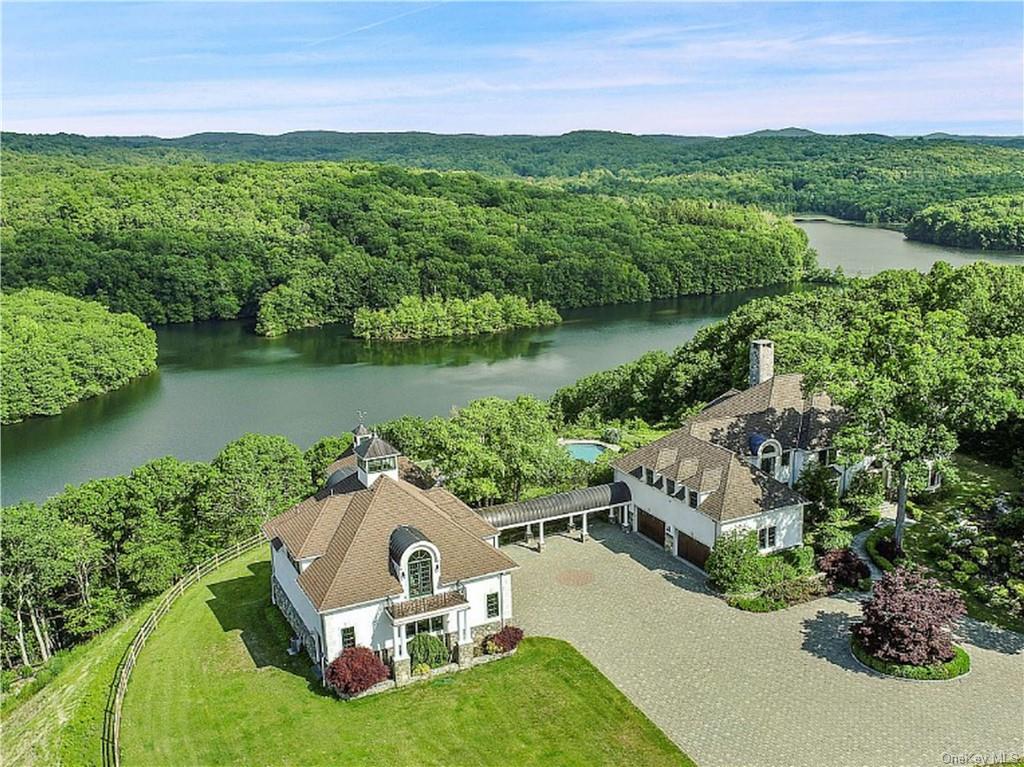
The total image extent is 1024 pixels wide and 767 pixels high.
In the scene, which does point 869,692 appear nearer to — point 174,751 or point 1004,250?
point 174,751

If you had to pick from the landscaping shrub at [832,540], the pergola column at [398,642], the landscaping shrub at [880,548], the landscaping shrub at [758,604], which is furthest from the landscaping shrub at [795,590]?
the pergola column at [398,642]

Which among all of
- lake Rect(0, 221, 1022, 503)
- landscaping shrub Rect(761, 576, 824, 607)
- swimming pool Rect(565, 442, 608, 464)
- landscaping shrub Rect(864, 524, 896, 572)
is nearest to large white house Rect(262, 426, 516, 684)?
landscaping shrub Rect(761, 576, 824, 607)

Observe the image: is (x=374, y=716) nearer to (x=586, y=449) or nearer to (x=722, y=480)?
(x=722, y=480)

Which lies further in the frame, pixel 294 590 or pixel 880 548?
pixel 880 548

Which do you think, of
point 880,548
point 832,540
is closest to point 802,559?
point 832,540

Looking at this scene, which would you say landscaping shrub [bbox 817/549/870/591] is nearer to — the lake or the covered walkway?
the covered walkway
